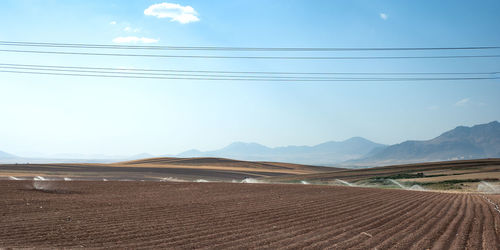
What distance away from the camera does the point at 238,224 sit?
1738 cm

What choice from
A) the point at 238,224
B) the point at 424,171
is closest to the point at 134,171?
the point at 424,171

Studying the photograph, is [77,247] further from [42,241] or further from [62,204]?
[62,204]

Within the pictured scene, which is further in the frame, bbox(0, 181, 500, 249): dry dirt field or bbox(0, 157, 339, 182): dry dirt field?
bbox(0, 157, 339, 182): dry dirt field

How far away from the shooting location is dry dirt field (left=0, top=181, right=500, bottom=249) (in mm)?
13836

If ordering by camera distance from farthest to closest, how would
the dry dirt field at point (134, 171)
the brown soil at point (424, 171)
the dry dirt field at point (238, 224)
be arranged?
the dry dirt field at point (134, 171) → the brown soil at point (424, 171) → the dry dirt field at point (238, 224)

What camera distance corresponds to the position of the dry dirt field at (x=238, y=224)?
45.4 feet

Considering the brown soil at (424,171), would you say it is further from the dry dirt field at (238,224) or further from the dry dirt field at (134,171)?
the dry dirt field at (238,224)

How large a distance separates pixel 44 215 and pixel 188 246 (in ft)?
28.6

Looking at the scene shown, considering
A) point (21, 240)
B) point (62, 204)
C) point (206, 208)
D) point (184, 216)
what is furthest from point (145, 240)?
point (62, 204)

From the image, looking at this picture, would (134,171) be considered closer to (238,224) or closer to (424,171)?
(424,171)

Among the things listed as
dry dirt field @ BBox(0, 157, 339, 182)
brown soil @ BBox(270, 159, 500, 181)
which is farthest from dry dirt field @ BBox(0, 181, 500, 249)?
dry dirt field @ BBox(0, 157, 339, 182)

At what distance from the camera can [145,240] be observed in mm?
13898

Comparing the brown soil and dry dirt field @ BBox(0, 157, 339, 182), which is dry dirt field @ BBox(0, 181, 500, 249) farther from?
dry dirt field @ BBox(0, 157, 339, 182)

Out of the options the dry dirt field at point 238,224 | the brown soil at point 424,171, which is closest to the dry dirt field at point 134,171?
the brown soil at point 424,171
